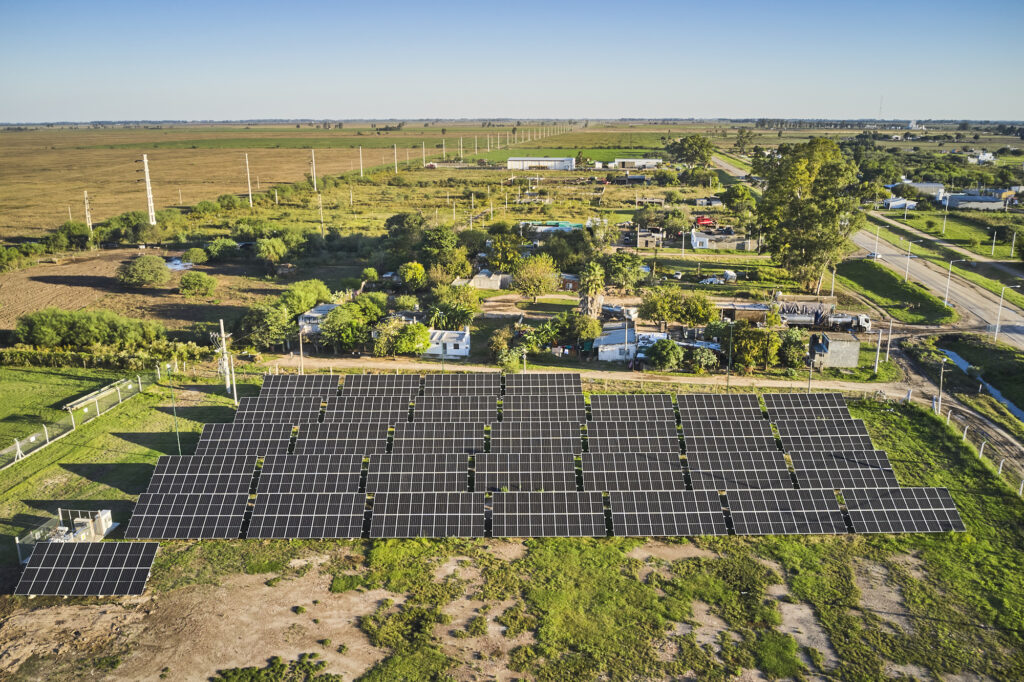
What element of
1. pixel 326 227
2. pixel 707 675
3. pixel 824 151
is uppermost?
pixel 824 151

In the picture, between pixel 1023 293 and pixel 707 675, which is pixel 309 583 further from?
pixel 1023 293

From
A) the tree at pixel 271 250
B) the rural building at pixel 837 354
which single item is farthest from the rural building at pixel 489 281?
the rural building at pixel 837 354

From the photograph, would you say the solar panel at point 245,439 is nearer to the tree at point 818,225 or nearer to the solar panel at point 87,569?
the solar panel at point 87,569

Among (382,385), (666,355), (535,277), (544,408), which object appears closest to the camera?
(544,408)

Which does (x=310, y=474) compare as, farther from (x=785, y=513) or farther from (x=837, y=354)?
(x=837, y=354)

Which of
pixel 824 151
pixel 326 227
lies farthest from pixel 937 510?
pixel 326 227

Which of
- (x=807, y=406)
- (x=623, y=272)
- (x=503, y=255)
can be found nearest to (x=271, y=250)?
(x=503, y=255)

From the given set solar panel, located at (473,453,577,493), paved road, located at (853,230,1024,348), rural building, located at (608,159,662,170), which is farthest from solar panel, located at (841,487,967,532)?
rural building, located at (608,159,662,170)
